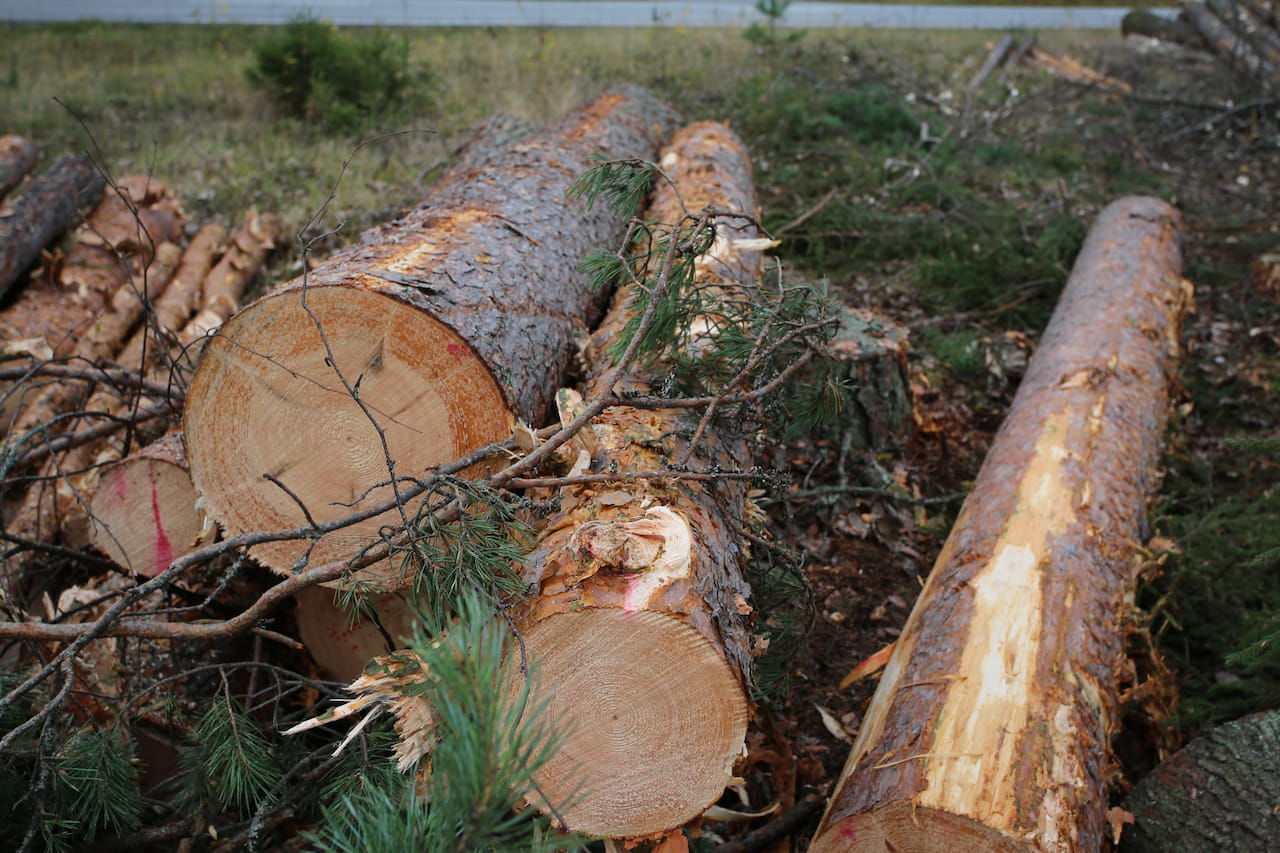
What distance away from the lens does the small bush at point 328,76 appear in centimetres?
777

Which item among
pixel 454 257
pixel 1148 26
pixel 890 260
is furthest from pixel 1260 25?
pixel 454 257

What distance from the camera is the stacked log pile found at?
7.87m

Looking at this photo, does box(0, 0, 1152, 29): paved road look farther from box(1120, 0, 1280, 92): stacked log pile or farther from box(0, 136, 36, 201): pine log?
box(0, 136, 36, 201): pine log

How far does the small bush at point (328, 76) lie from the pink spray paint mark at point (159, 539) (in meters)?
5.65

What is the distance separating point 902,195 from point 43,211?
19.3 feet

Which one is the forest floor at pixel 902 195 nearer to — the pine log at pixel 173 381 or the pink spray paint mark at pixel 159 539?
the pine log at pixel 173 381

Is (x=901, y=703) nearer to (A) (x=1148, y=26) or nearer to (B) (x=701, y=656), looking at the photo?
(B) (x=701, y=656)

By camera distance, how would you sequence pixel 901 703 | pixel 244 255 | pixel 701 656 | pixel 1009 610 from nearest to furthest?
pixel 701 656 < pixel 901 703 < pixel 1009 610 < pixel 244 255

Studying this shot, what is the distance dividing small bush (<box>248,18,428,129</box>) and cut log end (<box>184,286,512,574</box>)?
5.98 metres

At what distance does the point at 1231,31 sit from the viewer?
871cm

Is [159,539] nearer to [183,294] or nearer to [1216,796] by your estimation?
[183,294]

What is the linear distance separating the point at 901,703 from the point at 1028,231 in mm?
4658

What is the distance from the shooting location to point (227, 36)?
11.0m

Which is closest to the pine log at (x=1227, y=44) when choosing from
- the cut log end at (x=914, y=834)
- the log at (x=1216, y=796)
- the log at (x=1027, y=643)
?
the log at (x=1027, y=643)
